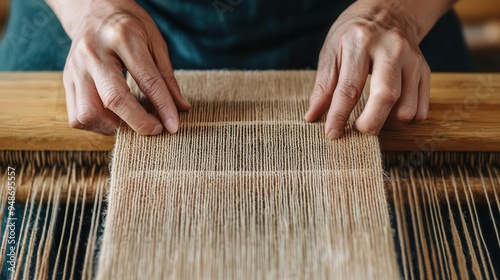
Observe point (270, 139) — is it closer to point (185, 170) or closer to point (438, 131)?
point (185, 170)

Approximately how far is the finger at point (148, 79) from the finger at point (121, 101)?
0.9 inches

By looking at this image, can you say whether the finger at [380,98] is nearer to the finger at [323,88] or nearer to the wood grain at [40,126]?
the finger at [323,88]

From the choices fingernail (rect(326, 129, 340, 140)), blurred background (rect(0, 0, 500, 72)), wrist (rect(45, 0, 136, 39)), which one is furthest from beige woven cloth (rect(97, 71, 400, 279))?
blurred background (rect(0, 0, 500, 72))

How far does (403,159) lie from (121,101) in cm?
48

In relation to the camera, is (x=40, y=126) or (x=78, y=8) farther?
(x=78, y=8)

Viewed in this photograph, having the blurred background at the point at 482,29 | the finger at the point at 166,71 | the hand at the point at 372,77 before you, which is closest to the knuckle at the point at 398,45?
the hand at the point at 372,77

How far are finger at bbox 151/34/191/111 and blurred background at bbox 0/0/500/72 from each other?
4.77 ft

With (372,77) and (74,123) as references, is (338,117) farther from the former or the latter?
(74,123)

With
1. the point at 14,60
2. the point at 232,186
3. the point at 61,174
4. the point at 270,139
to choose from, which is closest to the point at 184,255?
the point at 232,186

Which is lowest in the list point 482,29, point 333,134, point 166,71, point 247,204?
point 247,204

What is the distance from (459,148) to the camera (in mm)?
924

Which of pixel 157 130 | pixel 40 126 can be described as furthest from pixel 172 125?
pixel 40 126

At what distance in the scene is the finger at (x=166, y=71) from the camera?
0.91 metres

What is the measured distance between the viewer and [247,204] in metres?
0.79
